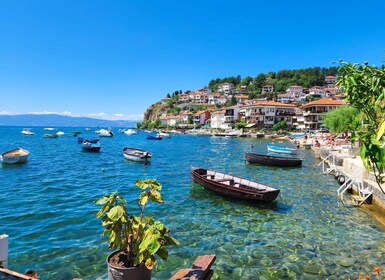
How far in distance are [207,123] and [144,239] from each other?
147981mm

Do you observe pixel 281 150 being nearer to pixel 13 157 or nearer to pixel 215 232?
pixel 215 232

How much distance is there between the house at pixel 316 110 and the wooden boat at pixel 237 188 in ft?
292

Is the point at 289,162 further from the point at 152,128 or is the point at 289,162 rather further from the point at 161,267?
the point at 152,128

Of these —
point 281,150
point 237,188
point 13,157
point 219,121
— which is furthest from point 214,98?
point 237,188

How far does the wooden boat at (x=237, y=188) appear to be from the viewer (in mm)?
16438

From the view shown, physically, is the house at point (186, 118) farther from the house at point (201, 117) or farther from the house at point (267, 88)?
the house at point (267, 88)

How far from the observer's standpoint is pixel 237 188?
17469 millimetres

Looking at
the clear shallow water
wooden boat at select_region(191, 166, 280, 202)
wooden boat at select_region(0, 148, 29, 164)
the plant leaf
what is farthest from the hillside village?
the plant leaf

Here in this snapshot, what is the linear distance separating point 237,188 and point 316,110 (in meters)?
94.2

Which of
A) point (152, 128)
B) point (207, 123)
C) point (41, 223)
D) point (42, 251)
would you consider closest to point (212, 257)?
point (42, 251)

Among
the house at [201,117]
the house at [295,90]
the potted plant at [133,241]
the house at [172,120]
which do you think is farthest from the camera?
the house at [172,120]

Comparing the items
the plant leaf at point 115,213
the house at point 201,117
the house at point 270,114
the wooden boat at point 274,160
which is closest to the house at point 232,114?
the house at point 270,114

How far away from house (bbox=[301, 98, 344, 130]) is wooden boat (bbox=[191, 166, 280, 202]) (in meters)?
89.0

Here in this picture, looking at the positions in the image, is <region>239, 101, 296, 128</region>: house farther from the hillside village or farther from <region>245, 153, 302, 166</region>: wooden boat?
<region>245, 153, 302, 166</region>: wooden boat
